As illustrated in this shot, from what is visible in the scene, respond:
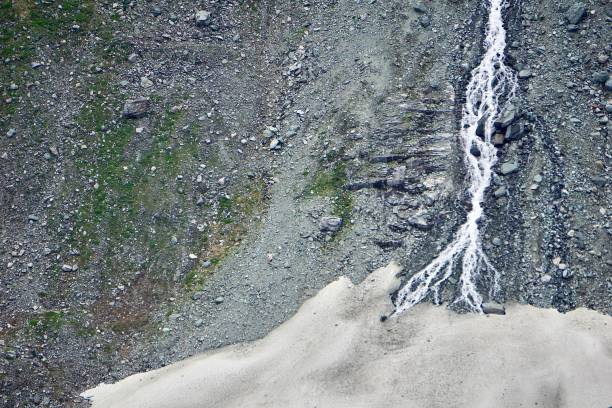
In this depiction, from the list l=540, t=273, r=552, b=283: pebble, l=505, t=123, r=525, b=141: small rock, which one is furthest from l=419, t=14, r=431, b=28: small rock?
l=540, t=273, r=552, b=283: pebble

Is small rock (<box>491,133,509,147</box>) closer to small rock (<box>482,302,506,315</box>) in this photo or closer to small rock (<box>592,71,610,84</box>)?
small rock (<box>592,71,610,84</box>)

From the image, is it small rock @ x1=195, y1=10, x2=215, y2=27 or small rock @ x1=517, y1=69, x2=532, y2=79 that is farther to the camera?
small rock @ x1=195, y1=10, x2=215, y2=27

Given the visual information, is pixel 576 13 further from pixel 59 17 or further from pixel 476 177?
pixel 59 17

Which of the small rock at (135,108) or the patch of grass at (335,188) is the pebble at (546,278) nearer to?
the patch of grass at (335,188)

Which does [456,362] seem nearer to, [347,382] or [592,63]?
[347,382]

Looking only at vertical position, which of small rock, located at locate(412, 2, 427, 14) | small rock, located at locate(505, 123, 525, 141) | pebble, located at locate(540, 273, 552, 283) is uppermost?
small rock, located at locate(412, 2, 427, 14)
